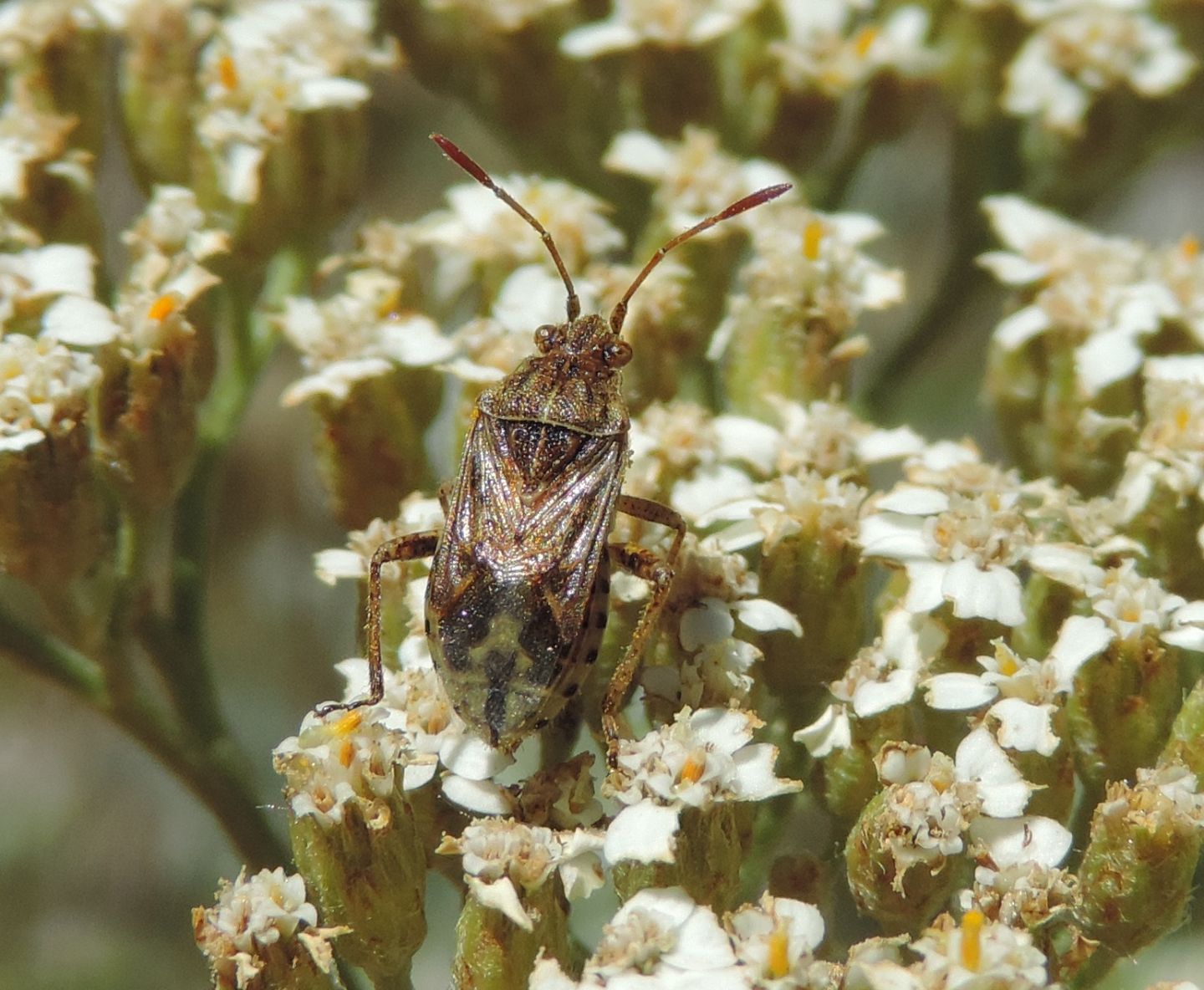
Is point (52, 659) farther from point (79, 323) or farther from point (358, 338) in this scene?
point (358, 338)

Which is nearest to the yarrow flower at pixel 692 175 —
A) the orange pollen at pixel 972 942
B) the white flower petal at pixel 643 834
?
the white flower petal at pixel 643 834

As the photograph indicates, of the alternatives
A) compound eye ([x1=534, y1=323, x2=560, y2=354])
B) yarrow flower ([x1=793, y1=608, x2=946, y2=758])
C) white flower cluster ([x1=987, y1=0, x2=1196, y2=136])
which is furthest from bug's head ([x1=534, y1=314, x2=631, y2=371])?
white flower cluster ([x1=987, y1=0, x2=1196, y2=136])

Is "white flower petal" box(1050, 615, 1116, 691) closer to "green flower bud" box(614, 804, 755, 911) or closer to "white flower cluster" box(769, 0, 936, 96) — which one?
"green flower bud" box(614, 804, 755, 911)

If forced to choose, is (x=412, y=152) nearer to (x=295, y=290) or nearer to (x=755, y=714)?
(x=295, y=290)

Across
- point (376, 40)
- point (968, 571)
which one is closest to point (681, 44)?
point (376, 40)

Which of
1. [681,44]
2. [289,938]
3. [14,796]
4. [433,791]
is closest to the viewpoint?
[289,938]
